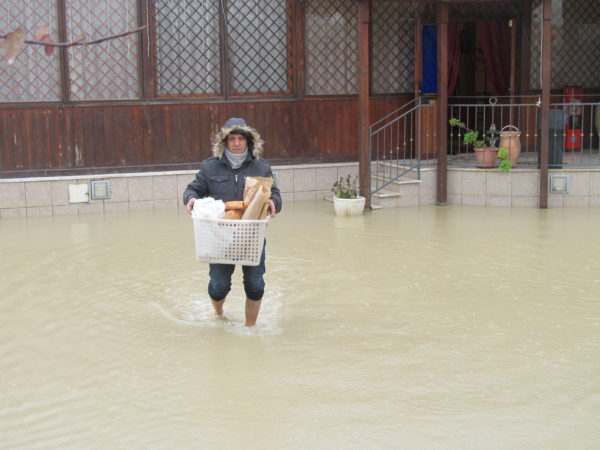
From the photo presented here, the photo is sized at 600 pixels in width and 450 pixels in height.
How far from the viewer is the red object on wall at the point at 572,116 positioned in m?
13.8

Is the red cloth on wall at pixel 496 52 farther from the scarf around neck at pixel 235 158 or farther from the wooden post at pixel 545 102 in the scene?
the scarf around neck at pixel 235 158

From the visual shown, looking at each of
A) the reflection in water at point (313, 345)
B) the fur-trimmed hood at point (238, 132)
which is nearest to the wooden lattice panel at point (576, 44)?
the reflection in water at point (313, 345)

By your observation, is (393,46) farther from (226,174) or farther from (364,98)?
Answer: (226,174)

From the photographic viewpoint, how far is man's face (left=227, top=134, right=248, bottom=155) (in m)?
5.84

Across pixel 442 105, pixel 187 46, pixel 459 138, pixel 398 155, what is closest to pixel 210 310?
pixel 187 46

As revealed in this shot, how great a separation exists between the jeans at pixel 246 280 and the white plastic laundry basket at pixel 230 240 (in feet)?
1.32

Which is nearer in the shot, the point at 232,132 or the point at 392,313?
the point at 232,132

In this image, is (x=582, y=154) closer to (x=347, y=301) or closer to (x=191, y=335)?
(x=347, y=301)

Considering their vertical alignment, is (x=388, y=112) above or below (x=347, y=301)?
above

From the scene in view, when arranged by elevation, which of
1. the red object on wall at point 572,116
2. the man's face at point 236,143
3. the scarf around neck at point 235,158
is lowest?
the scarf around neck at point 235,158

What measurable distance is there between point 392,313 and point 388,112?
22.0ft

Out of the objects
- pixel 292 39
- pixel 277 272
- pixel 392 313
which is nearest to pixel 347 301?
pixel 392 313

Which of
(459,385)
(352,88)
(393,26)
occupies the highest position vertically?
(393,26)

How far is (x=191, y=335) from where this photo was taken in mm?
6102
